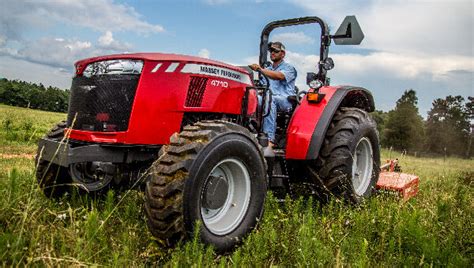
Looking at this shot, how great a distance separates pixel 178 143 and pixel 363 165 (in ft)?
10.8

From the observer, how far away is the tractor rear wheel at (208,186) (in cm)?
296

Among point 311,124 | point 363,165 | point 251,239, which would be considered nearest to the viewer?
point 251,239

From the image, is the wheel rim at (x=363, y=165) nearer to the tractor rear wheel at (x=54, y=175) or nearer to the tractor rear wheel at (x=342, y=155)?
the tractor rear wheel at (x=342, y=155)

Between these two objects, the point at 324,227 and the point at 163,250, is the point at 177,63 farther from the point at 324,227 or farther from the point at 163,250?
the point at 324,227

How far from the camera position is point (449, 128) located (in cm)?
7338

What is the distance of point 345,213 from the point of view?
4.46 metres

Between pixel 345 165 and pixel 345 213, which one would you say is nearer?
pixel 345 213

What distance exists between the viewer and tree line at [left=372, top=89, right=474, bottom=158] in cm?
6169

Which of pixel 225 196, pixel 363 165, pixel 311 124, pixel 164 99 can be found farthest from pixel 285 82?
pixel 225 196

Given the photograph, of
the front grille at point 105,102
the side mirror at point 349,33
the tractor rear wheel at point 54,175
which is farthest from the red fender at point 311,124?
the tractor rear wheel at point 54,175

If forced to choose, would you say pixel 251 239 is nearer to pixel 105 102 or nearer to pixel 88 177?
pixel 105 102

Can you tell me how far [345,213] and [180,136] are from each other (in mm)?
2125

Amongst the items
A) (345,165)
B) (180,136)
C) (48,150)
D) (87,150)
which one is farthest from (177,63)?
(345,165)

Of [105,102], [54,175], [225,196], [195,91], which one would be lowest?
[54,175]
